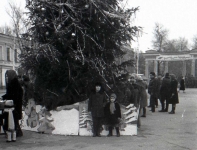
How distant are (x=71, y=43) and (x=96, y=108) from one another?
6.72 ft

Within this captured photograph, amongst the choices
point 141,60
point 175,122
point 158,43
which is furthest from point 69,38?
point 141,60

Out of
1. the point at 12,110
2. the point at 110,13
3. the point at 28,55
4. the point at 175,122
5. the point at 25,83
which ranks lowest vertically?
the point at 175,122

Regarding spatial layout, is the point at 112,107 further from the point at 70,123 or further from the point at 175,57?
the point at 175,57

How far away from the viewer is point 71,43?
9.16 meters

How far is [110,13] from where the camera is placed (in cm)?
905

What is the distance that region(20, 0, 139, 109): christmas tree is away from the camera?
8.90 meters

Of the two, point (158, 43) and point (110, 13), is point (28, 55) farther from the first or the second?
point (158, 43)

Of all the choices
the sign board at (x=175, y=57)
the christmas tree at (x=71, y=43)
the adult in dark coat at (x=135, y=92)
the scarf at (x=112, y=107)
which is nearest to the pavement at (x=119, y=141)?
the scarf at (x=112, y=107)

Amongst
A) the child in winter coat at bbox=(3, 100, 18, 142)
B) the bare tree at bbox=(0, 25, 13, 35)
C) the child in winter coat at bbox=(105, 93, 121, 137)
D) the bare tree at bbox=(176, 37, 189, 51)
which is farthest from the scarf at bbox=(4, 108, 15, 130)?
the bare tree at bbox=(176, 37, 189, 51)

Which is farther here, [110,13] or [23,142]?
[110,13]

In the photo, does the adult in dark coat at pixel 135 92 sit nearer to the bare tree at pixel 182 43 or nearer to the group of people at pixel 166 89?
the group of people at pixel 166 89

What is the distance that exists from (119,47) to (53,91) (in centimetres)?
233

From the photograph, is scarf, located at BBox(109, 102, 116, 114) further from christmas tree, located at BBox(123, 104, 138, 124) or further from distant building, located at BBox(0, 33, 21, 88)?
distant building, located at BBox(0, 33, 21, 88)

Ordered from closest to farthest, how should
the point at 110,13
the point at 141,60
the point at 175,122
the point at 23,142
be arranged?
1. the point at 23,142
2. the point at 110,13
3. the point at 175,122
4. the point at 141,60
